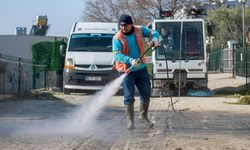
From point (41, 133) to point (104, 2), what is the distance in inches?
2683

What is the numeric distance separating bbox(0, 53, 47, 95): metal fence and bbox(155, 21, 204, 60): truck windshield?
5741 millimetres

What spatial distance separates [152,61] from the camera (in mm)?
23469

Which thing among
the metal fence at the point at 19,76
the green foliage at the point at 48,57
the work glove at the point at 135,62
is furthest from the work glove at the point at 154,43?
the green foliage at the point at 48,57

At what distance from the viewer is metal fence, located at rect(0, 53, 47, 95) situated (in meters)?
23.3

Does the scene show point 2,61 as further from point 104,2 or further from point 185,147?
point 104,2

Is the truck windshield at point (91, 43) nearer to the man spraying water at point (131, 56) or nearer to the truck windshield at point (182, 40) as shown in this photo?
the truck windshield at point (182, 40)

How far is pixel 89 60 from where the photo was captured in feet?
74.5

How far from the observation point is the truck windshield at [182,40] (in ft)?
75.9

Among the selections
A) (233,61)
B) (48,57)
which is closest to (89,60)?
(48,57)

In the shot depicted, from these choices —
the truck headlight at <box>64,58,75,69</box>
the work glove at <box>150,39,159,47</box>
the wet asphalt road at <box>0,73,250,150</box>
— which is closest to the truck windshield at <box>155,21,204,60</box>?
the truck headlight at <box>64,58,75,69</box>

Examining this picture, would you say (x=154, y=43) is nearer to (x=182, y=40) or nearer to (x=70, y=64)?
(x=70, y=64)

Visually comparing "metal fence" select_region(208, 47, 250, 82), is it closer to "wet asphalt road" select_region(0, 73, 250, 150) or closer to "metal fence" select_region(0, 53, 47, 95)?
"metal fence" select_region(0, 53, 47, 95)

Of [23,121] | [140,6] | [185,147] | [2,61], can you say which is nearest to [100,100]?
[23,121]

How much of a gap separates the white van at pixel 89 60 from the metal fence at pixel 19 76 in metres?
2.00
